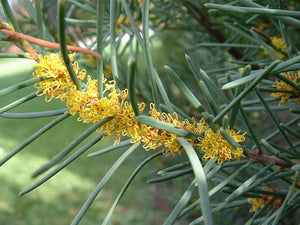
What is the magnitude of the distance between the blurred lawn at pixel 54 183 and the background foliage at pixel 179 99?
10 millimetres

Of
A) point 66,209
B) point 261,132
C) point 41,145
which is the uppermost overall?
point 261,132

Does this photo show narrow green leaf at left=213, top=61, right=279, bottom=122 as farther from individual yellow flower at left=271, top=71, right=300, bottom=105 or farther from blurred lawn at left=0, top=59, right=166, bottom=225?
blurred lawn at left=0, top=59, right=166, bottom=225

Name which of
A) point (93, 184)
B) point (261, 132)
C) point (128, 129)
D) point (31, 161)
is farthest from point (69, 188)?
point (128, 129)

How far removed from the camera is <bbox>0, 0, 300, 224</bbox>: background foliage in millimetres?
326

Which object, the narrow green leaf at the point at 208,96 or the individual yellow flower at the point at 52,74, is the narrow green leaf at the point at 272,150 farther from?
the individual yellow flower at the point at 52,74

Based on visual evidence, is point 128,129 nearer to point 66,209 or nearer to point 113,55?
point 113,55

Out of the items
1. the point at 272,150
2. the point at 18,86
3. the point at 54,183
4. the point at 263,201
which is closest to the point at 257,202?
the point at 263,201

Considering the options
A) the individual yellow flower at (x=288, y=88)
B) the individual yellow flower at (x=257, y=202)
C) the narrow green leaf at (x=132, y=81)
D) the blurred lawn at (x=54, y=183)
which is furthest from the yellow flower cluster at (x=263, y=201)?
the blurred lawn at (x=54, y=183)

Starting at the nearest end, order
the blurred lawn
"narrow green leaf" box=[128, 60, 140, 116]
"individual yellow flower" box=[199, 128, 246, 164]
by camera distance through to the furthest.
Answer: "narrow green leaf" box=[128, 60, 140, 116] → "individual yellow flower" box=[199, 128, 246, 164] → the blurred lawn

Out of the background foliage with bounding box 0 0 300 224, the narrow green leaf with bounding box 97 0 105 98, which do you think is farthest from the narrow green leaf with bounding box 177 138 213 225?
the narrow green leaf with bounding box 97 0 105 98

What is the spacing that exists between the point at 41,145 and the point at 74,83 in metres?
2.67

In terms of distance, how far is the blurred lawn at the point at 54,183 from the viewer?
7.86ft

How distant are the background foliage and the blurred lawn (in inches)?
0.4

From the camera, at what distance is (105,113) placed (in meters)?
0.34
